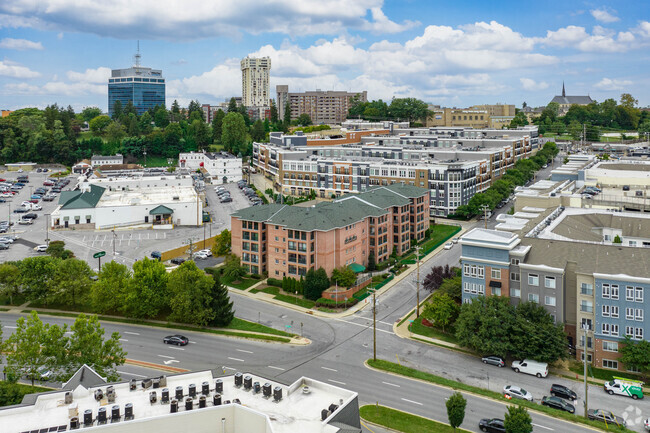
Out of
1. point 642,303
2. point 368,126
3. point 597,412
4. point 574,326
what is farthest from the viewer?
point 368,126

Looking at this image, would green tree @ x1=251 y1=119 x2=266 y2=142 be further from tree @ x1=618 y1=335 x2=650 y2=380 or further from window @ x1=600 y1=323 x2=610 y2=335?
tree @ x1=618 y1=335 x2=650 y2=380

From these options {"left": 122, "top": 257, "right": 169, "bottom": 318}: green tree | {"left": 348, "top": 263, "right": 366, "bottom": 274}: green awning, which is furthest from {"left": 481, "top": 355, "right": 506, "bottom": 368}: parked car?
{"left": 122, "top": 257, "right": 169, "bottom": 318}: green tree

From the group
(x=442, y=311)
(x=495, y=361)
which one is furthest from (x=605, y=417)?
(x=442, y=311)

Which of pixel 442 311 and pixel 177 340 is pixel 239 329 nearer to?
pixel 177 340

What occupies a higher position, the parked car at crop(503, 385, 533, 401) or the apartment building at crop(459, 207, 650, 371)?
the apartment building at crop(459, 207, 650, 371)

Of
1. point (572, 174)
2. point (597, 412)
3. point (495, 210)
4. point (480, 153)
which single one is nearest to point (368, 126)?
point (480, 153)

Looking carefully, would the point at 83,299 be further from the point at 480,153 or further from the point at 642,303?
the point at 480,153

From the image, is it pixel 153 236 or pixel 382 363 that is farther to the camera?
pixel 153 236
